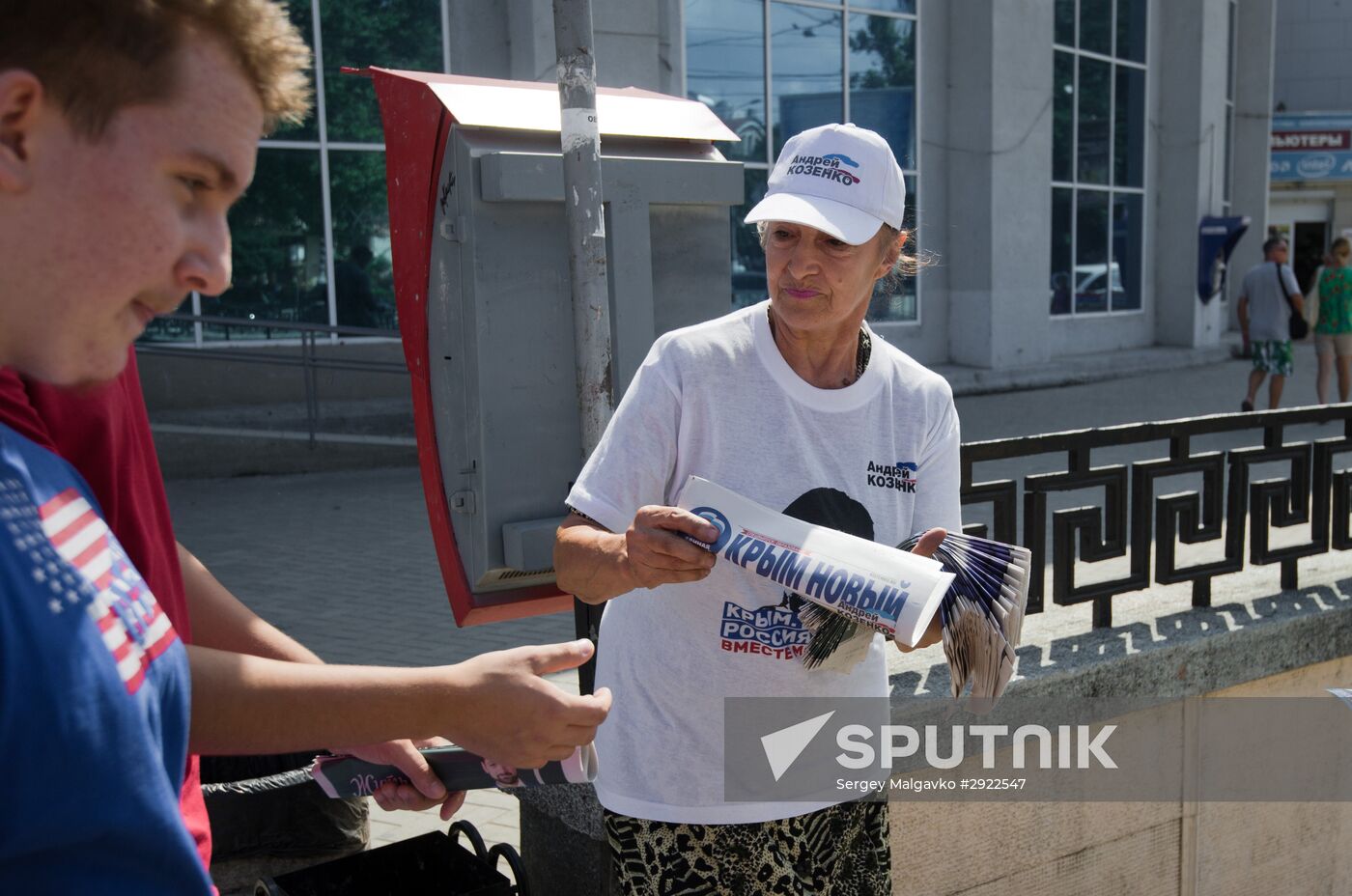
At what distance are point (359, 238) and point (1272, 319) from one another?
884 cm

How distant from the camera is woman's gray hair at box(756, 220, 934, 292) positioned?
2367mm

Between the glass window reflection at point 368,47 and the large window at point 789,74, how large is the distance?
3.16 m

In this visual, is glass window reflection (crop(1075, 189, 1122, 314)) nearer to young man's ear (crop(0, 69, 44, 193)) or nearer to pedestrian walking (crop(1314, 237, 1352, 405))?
pedestrian walking (crop(1314, 237, 1352, 405))

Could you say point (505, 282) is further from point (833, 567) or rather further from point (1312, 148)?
point (1312, 148)

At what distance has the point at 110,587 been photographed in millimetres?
940

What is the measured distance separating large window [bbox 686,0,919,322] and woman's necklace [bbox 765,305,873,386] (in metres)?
11.5

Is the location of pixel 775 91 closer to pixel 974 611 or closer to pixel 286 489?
pixel 286 489

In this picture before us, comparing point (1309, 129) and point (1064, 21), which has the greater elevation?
point (1064, 21)

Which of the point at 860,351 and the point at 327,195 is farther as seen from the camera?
the point at 327,195

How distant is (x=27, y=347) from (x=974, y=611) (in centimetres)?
159

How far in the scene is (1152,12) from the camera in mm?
19812

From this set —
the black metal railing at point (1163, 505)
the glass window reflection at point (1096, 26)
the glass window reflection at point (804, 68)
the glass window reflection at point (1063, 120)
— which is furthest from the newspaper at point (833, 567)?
the glass window reflection at point (1096, 26)

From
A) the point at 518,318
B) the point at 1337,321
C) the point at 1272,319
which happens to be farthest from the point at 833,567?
the point at 1337,321

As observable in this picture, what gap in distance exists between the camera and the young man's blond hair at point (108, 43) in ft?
2.92
